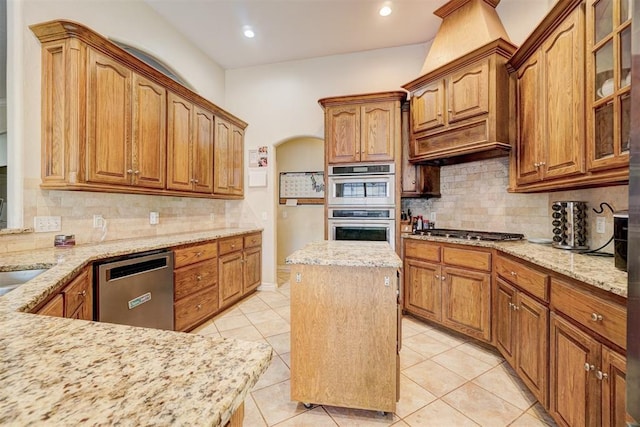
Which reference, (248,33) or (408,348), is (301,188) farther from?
(408,348)

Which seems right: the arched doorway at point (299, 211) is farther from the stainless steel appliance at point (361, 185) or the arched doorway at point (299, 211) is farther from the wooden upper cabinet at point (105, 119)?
the wooden upper cabinet at point (105, 119)

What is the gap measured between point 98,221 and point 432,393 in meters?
2.98

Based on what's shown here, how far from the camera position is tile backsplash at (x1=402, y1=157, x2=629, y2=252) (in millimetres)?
2031

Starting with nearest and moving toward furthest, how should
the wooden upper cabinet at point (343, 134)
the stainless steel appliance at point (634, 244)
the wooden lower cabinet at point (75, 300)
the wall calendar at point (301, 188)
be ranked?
the stainless steel appliance at point (634, 244) < the wooden lower cabinet at point (75, 300) < the wooden upper cabinet at point (343, 134) < the wall calendar at point (301, 188)

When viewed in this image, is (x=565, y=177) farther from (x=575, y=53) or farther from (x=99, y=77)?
(x=99, y=77)

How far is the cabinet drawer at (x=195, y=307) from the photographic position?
2600 millimetres

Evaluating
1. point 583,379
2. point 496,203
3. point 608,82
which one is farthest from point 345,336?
point 496,203

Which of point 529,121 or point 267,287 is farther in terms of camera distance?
point 267,287

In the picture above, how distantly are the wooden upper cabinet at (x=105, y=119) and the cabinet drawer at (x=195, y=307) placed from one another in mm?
1066

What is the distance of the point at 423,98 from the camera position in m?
3.04

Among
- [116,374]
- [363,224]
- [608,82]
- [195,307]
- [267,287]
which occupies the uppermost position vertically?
[608,82]

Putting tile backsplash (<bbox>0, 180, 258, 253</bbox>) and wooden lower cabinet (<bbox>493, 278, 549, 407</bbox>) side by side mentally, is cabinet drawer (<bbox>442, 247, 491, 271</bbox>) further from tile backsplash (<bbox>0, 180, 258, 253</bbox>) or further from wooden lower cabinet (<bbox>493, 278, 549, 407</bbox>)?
tile backsplash (<bbox>0, 180, 258, 253</bbox>)

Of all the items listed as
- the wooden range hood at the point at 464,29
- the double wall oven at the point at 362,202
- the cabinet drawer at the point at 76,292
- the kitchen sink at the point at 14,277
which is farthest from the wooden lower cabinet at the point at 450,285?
the kitchen sink at the point at 14,277

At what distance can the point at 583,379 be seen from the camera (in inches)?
51.9
